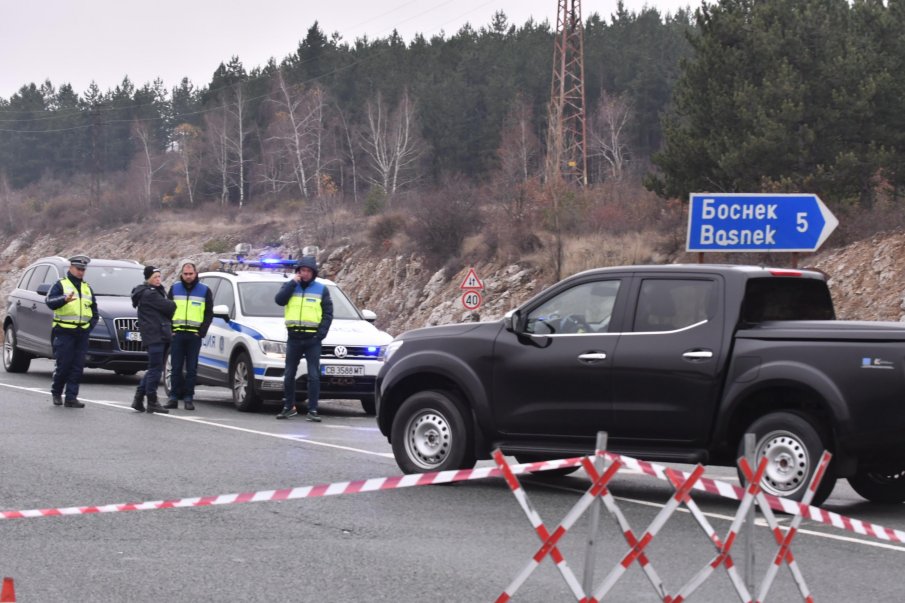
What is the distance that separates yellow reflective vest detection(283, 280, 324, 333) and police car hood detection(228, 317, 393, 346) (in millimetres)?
1082

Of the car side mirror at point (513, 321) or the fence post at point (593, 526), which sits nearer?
the fence post at point (593, 526)

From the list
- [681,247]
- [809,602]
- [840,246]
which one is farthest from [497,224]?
[809,602]

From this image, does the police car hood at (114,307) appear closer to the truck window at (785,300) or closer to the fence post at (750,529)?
the truck window at (785,300)

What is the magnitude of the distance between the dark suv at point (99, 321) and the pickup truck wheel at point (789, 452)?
43.4 feet

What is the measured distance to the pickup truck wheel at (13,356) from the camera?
22359mm

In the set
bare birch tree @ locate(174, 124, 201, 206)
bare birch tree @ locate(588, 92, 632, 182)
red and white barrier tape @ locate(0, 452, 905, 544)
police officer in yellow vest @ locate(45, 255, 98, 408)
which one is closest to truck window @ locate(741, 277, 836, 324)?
red and white barrier tape @ locate(0, 452, 905, 544)

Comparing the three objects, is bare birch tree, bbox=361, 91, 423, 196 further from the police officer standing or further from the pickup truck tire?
the pickup truck tire

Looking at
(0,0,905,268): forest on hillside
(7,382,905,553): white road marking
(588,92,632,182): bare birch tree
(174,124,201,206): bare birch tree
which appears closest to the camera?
(7,382,905,553): white road marking

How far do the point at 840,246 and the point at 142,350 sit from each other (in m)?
15.5

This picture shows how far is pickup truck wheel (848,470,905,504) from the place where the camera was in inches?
391

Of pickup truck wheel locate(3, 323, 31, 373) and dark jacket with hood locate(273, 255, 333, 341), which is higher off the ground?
dark jacket with hood locate(273, 255, 333, 341)

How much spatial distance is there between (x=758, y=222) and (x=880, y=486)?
7571 millimetres

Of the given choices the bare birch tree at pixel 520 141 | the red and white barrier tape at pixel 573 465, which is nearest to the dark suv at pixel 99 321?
the red and white barrier tape at pixel 573 465

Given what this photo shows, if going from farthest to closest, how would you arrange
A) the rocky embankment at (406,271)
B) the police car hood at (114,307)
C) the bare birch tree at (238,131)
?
the bare birch tree at (238,131) < the rocky embankment at (406,271) < the police car hood at (114,307)
